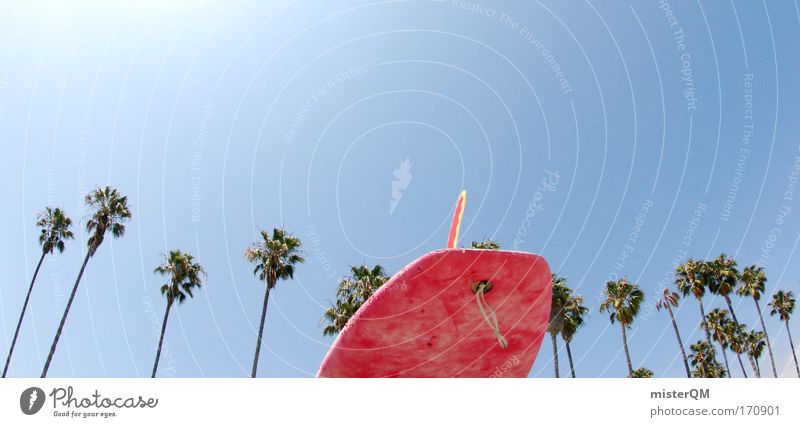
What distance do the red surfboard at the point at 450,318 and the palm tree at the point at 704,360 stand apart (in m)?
66.1

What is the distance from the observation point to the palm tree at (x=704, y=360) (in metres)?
59.8

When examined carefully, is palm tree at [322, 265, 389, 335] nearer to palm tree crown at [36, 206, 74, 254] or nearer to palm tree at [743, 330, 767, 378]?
palm tree crown at [36, 206, 74, 254]

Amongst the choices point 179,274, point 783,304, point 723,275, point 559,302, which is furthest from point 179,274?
point 783,304

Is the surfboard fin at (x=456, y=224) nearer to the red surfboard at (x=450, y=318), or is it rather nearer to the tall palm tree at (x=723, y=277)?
the red surfboard at (x=450, y=318)

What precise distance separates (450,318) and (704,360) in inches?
2718

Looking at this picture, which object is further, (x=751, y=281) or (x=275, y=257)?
(x=751, y=281)

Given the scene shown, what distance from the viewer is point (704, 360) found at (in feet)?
197

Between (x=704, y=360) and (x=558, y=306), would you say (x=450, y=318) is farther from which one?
(x=704, y=360)

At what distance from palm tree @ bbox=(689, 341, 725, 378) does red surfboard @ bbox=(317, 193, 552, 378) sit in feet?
217

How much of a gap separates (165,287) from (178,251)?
8.99 ft

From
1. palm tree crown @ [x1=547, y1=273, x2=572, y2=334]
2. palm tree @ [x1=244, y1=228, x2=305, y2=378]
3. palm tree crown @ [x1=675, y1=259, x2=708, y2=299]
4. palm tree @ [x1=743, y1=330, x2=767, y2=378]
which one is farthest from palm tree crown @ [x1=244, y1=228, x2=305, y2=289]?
palm tree @ [x1=743, y1=330, x2=767, y2=378]

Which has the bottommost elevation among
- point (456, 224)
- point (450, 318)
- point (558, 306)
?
point (450, 318)
